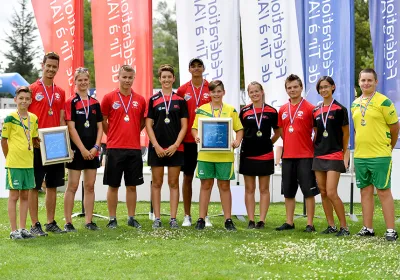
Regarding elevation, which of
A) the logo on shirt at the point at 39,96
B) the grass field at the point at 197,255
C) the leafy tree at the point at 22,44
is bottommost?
the grass field at the point at 197,255

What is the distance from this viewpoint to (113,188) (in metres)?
8.12

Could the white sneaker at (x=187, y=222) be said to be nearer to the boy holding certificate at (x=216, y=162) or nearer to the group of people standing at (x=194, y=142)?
the group of people standing at (x=194, y=142)

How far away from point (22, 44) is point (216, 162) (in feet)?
168

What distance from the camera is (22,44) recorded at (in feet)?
183

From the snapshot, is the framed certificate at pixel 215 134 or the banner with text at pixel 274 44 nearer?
the framed certificate at pixel 215 134

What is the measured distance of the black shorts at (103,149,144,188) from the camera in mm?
8016

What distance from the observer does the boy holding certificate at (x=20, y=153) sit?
711 cm

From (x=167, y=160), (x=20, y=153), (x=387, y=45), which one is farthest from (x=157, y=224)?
(x=387, y=45)

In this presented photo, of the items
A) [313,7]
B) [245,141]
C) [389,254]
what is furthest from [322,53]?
[389,254]

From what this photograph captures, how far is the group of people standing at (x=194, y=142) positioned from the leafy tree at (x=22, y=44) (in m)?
49.1

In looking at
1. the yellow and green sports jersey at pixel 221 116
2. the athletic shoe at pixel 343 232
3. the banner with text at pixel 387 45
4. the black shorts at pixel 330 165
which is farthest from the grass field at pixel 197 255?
the banner with text at pixel 387 45

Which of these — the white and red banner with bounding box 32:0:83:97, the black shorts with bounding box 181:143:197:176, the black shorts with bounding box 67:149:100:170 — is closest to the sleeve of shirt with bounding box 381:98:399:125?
the black shorts with bounding box 181:143:197:176

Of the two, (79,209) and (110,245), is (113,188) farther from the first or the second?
(79,209)

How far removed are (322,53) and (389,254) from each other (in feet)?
14.8
